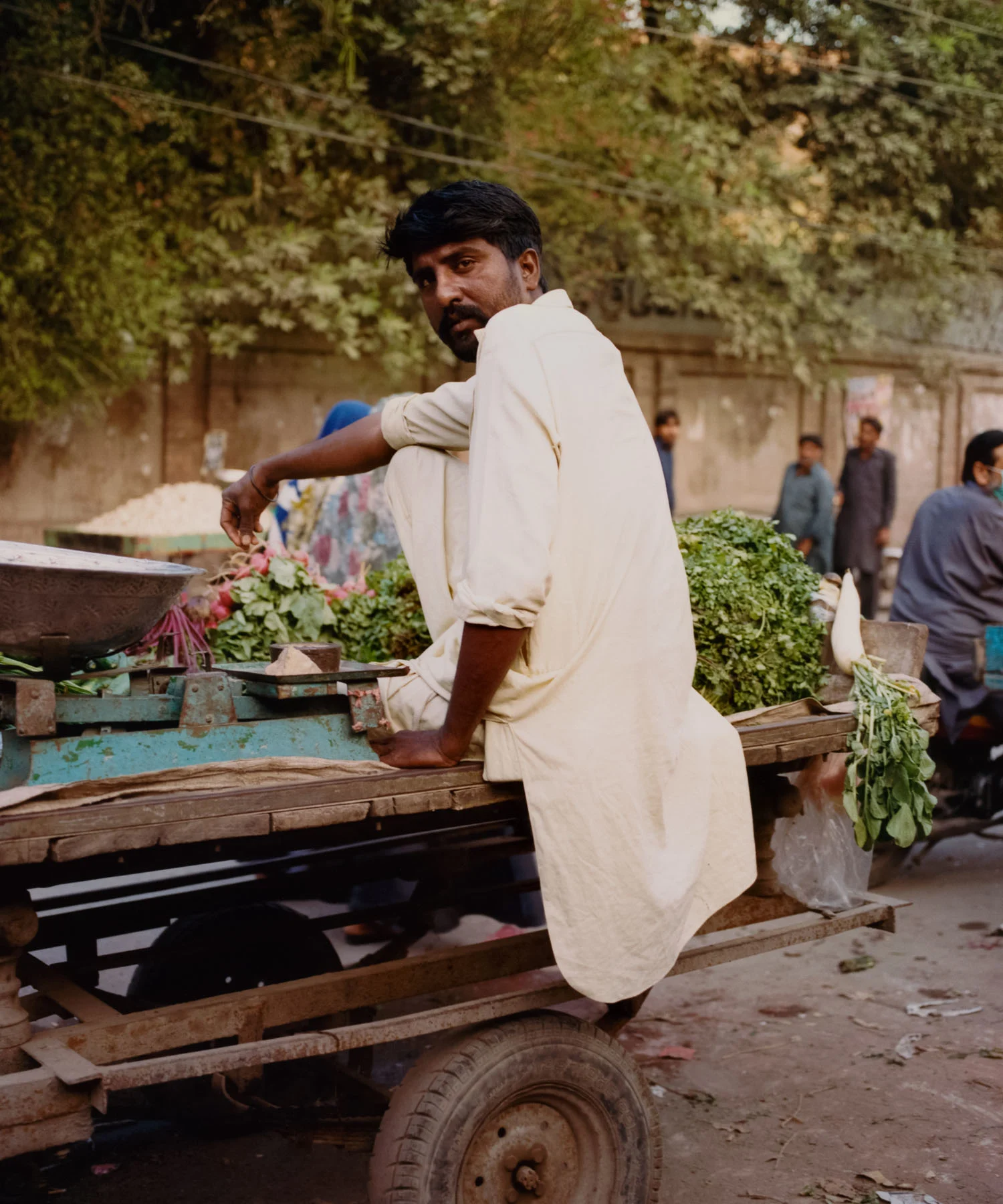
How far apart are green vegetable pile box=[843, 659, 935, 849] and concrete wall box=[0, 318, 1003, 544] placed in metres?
11.3

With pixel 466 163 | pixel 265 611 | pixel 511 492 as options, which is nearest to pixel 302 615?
pixel 265 611

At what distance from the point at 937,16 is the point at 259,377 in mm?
10529

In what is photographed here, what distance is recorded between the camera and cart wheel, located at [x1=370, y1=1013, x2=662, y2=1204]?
229 cm

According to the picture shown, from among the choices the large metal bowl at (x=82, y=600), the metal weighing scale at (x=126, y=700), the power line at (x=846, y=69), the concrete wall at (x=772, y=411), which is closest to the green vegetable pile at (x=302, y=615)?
the metal weighing scale at (x=126, y=700)

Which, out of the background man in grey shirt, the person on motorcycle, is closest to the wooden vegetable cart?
the person on motorcycle

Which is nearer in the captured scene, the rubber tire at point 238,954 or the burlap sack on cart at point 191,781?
the burlap sack on cart at point 191,781

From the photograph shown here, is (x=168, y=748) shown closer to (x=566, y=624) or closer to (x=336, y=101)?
(x=566, y=624)

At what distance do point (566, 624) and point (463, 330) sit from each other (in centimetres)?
65

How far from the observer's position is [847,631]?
11.3 feet

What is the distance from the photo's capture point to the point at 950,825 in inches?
216

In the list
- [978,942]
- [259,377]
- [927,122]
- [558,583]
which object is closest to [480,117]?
[259,377]

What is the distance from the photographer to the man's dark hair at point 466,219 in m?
2.41

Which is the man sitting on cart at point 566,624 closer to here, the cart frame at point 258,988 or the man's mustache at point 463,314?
the man's mustache at point 463,314

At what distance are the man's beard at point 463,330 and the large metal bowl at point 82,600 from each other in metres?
0.73
